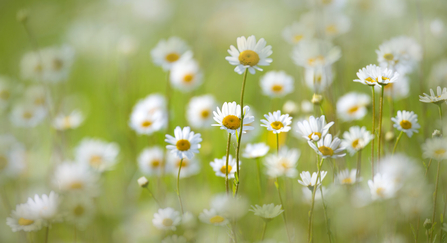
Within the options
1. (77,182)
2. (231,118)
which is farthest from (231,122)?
(77,182)

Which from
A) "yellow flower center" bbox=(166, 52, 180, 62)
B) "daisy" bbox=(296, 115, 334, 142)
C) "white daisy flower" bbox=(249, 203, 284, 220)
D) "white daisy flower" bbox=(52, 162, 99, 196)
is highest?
"yellow flower center" bbox=(166, 52, 180, 62)

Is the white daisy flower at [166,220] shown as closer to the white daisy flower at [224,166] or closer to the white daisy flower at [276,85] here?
the white daisy flower at [224,166]

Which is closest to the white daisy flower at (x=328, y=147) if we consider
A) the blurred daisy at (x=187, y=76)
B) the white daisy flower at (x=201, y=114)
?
the white daisy flower at (x=201, y=114)

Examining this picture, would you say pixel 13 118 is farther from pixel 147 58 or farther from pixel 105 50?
pixel 147 58

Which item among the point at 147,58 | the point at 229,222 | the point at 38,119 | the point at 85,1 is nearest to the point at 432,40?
the point at 229,222

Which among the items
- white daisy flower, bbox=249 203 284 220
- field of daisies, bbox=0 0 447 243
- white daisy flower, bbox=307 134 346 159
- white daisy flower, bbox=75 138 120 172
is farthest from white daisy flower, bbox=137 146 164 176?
white daisy flower, bbox=307 134 346 159

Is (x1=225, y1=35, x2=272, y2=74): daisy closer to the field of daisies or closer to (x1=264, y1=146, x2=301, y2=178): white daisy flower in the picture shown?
→ the field of daisies
